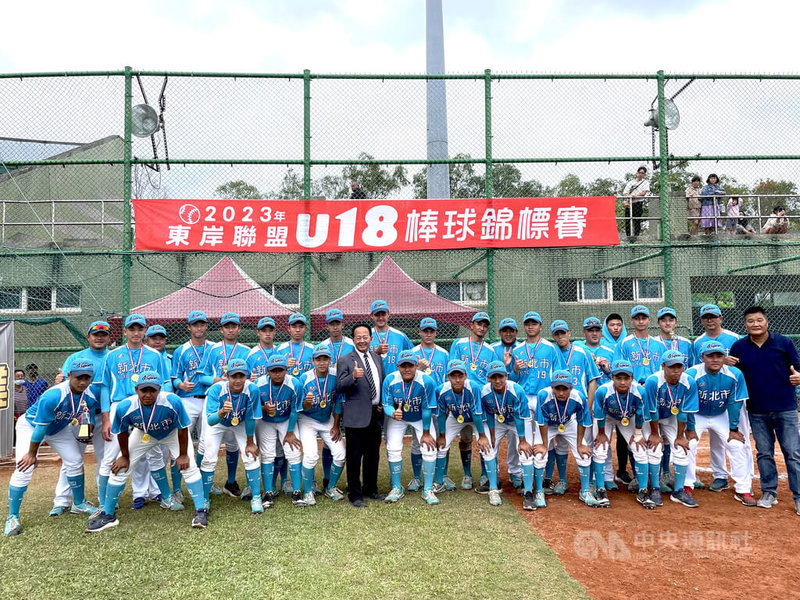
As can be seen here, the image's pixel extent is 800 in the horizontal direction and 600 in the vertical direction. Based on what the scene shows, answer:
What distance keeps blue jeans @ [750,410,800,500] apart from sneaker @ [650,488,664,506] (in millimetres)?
1009

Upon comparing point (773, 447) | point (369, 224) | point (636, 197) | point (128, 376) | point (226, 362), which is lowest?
point (773, 447)

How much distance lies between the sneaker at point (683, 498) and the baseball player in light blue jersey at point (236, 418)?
4087 millimetres

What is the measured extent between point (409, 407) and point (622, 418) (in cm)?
215

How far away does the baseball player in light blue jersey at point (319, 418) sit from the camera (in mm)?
5715

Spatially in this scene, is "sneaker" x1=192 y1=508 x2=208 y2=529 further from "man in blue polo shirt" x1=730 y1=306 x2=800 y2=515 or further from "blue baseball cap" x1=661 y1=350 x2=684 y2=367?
"man in blue polo shirt" x1=730 y1=306 x2=800 y2=515

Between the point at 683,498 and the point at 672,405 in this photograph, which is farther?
the point at 672,405

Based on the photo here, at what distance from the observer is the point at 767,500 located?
5.58 meters

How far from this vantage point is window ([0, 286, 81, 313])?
8281 mm

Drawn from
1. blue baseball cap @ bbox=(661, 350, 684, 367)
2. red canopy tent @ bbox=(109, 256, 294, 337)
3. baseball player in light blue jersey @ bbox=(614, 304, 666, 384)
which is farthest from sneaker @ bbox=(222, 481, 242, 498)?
blue baseball cap @ bbox=(661, 350, 684, 367)

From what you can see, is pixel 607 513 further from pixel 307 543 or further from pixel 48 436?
pixel 48 436

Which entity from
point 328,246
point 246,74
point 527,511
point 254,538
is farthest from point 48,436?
point 246,74

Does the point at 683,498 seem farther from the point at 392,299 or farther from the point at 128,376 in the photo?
the point at 128,376

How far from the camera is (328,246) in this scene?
26.1 feet

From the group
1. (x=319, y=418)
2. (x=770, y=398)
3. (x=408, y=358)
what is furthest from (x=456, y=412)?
(x=770, y=398)
